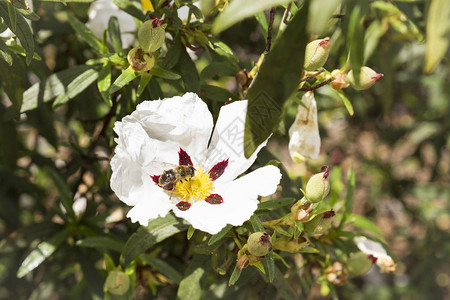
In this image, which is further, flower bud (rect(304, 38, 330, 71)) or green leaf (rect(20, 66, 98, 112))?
green leaf (rect(20, 66, 98, 112))

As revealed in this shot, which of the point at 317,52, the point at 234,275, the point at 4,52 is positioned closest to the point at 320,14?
the point at 317,52

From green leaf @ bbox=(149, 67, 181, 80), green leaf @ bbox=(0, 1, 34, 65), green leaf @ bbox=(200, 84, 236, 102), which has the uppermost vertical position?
green leaf @ bbox=(0, 1, 34, 65)

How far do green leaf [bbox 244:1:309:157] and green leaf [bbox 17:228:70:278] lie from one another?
797 mm

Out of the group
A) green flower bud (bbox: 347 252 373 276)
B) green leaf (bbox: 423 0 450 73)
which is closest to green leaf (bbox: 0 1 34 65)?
green leaf (bbox: 423 0 450 73)

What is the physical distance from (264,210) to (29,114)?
88cm

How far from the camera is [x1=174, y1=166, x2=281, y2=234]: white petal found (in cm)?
99

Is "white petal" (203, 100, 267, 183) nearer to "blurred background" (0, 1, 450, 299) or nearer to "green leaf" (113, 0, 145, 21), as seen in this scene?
"blurred background" (0, 1, 450, 299)

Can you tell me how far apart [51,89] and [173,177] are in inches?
18.4

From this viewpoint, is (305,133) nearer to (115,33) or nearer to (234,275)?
(234,275)

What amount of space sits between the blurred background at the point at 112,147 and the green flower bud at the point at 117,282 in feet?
1.03

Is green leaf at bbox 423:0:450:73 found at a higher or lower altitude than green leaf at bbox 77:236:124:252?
higher

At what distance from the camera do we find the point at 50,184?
2.29 meters

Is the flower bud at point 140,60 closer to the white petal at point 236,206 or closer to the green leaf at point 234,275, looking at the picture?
the white petal at point 236,206

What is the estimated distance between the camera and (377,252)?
1.38m
